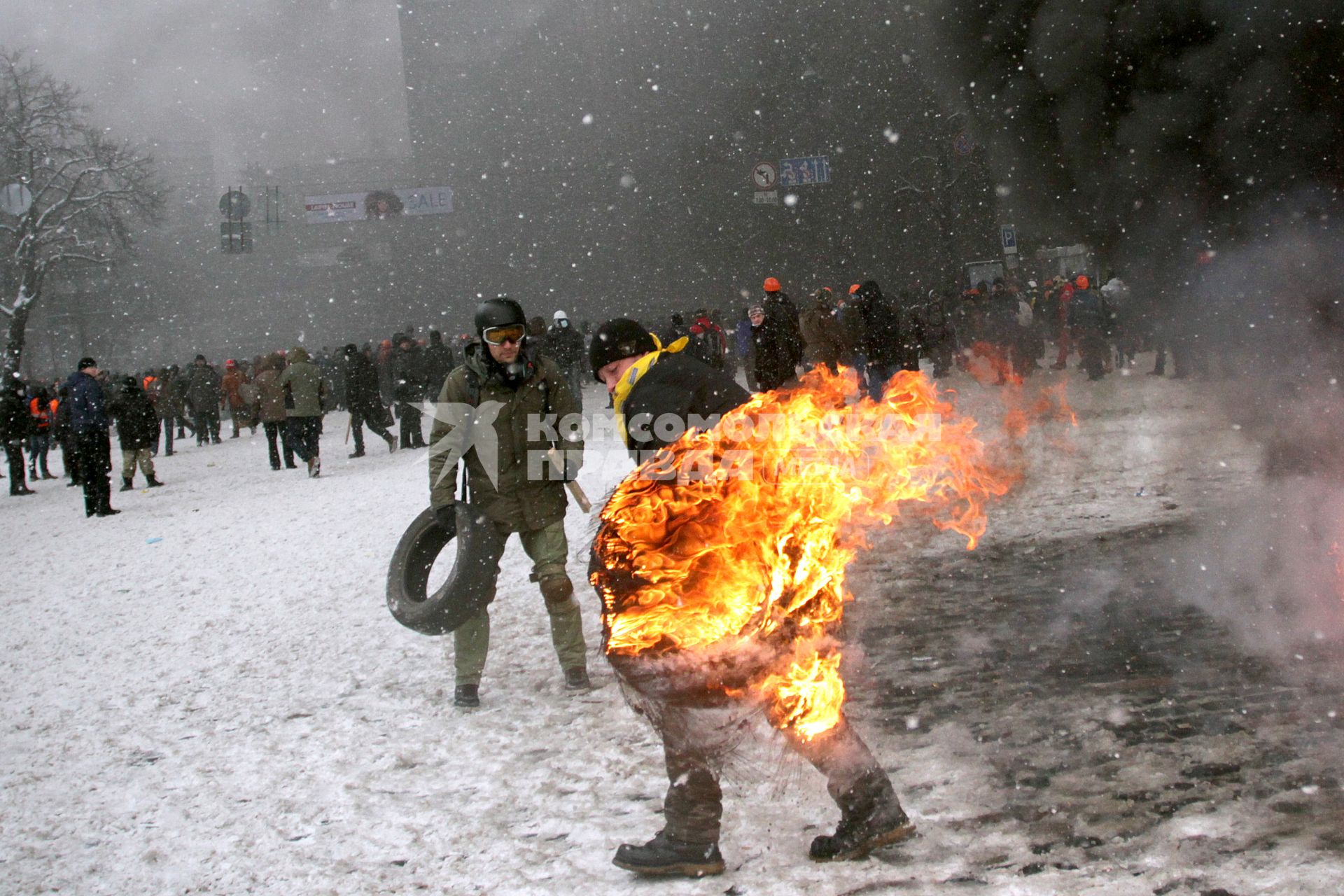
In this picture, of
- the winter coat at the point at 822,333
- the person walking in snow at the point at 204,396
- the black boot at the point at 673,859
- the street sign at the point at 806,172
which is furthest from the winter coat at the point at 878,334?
the street sign at the point at 806,172

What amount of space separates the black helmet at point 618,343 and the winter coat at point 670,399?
0.11 metres

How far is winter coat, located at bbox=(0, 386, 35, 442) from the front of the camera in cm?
1596

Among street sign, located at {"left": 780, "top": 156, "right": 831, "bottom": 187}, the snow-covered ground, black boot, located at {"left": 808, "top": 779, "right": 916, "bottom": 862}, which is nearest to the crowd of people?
the snow-covered ground

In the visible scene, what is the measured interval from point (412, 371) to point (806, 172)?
2094 cm

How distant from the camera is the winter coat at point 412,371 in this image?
1842 centimetres

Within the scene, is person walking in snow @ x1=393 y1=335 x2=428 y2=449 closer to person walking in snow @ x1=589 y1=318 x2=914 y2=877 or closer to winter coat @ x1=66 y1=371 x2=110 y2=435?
winter coat @ x1=66 y1=371 x2=110 y2=435

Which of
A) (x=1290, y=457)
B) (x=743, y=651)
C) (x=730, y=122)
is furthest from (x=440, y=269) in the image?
(x=743, y=651)

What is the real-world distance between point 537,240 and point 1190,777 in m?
35.7

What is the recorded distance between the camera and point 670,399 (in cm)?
363

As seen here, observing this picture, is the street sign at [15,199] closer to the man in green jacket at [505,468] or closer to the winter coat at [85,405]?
the winter coat at [85,405]

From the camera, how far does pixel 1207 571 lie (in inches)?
242

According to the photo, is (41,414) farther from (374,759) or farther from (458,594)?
(374,759)

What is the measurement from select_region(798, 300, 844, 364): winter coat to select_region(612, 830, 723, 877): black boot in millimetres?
11606

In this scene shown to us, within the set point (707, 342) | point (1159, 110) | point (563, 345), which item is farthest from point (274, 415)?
Result: point (1159, 110)
